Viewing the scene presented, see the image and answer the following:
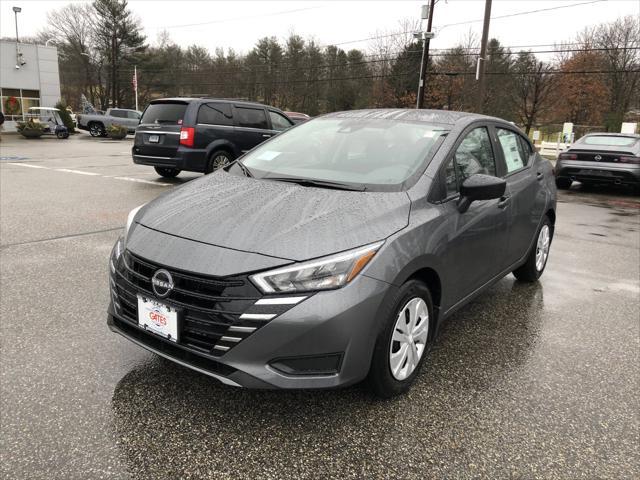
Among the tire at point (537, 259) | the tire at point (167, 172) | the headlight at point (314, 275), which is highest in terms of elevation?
the headlight at point (314, 275)

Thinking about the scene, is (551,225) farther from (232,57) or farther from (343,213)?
(232,57)

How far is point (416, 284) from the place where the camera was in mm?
2648

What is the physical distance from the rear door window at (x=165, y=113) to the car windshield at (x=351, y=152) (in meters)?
7.11

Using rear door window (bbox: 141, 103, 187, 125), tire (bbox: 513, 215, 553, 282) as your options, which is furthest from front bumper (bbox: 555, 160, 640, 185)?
rear door window (bbox: 141, 103, 187, 125)

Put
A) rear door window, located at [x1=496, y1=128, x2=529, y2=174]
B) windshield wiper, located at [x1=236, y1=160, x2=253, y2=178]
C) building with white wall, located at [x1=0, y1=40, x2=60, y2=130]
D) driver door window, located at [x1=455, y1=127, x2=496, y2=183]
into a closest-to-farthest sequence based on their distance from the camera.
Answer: driver door window, located at [x1=455, y1=127, x2=496, y2=183] < windshield wiper, located at [x1=236, y1=160, x2=253, y2=178] < rear door window, located at [x1=496, y1=128, x2=529, y2=174] < building with white wall, located at [x1=0, y1=40, x2=60, y2=130]

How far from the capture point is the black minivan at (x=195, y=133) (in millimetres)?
10180

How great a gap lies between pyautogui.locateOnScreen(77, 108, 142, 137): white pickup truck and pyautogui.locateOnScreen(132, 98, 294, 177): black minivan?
66.3ft

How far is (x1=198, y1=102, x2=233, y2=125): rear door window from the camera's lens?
34.0 ft

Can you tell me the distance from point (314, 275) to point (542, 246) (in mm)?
3456

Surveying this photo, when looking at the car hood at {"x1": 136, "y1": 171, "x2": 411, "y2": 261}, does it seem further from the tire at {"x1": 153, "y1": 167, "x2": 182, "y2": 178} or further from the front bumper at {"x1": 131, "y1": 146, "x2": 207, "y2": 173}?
the tire at {"x1": 153, "y1": 167, "x2": 182, "y2": 178}

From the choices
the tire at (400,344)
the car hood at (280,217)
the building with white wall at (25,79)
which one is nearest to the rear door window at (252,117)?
the car hood at (280,217)

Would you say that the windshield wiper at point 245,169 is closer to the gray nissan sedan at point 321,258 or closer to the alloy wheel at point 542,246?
the gray nissan sedan at point 321,258

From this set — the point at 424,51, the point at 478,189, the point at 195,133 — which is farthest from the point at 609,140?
the point at 424,51

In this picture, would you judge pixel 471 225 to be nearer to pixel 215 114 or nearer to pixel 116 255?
pixel 116 255
